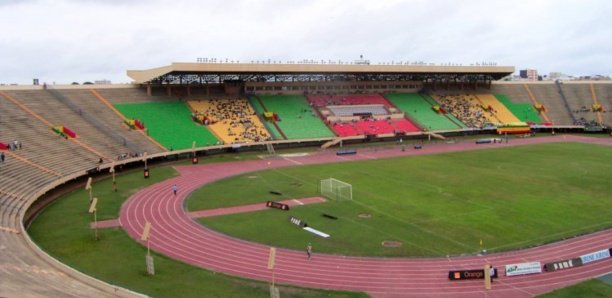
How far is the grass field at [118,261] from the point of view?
76.2ft

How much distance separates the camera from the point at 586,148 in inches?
2704

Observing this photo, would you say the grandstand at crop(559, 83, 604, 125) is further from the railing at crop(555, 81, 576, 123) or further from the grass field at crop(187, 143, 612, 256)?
the grass field at crop(187, 143, 612, 256)

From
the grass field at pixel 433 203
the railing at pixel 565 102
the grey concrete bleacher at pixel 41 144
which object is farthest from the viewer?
the railing at pixel 565 102

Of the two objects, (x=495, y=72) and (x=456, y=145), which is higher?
(x=495, y=72)

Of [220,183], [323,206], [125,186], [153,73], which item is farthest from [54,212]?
[153,73]

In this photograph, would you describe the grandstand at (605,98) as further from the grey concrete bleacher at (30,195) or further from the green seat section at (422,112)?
the grey concrete bleacher at (30,195)

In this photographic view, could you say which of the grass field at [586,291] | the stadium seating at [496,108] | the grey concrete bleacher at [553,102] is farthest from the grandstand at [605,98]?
the grass field at [586,291]

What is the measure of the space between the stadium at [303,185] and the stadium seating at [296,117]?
34cm

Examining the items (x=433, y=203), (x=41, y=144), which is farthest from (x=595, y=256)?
(x=41, y=144)

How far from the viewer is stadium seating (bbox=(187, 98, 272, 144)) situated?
6938 cm

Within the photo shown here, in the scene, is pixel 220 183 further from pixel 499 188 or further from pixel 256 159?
pixel 499 188

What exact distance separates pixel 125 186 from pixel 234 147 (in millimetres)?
21536

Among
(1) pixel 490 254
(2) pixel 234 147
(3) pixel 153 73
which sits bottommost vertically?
(1) pixel 490 254

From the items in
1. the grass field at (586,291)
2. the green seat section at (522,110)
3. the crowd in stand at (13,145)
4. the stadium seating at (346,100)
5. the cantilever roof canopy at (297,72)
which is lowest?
the grass field at (586,291)
